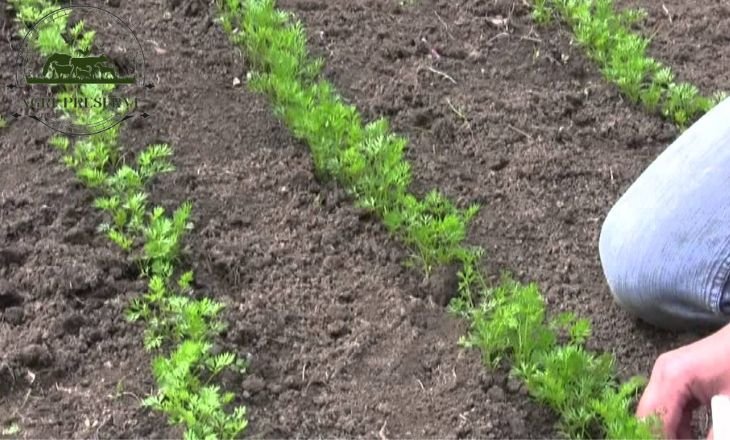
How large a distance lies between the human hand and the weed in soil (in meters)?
0.07

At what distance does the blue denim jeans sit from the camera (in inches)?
92.0

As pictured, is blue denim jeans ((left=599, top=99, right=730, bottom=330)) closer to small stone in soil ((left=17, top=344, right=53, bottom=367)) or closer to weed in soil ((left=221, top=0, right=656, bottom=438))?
weed in soil ((left=221, top=0, right=656, bottom=438))

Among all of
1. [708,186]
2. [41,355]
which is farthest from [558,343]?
[41,355]

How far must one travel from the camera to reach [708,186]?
2.38 metres

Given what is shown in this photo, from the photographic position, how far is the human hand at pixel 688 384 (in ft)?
6.72

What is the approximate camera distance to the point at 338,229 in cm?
273

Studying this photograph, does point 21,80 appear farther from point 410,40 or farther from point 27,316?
point 410,40

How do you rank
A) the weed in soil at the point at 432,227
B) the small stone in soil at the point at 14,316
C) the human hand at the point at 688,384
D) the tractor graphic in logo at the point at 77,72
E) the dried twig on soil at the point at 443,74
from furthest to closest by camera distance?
the dried twig on soil at the point at 443,74, the tractor graphic in logo at the point at 77,72, the small stone in soil at the point at 14,316, the weed in soil at the point at 432,227, the human hand at the point at 688,384

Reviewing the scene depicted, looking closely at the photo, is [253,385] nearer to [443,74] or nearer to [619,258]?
[619,258]

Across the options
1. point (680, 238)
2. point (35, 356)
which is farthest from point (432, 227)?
point (35, 356)

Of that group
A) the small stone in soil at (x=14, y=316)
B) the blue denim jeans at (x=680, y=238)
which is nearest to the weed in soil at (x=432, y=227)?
the blue denim jeans at (x=680, y=238)

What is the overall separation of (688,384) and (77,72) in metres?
2.10

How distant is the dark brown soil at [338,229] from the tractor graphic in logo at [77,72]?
0.45 feet

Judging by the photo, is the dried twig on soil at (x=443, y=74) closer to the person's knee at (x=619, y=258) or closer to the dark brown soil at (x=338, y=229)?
the dark brown soil at (x=338, y=229)
